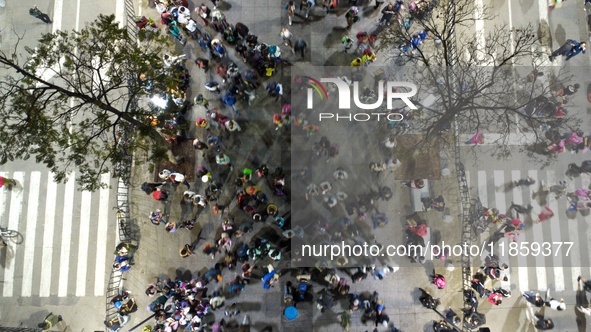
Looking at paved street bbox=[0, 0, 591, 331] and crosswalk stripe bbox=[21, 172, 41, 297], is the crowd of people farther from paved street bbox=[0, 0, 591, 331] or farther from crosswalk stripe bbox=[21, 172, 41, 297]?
crosswalk stripe bbox=[21, 172, 41, 297]

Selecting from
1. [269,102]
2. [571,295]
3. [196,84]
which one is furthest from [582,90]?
[196,84]

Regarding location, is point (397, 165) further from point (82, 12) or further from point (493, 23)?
point (82, 12)

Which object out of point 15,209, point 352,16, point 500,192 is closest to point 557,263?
point 500,192

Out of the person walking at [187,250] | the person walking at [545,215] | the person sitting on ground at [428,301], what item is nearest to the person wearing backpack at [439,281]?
the person sitting on ground at [428,301]

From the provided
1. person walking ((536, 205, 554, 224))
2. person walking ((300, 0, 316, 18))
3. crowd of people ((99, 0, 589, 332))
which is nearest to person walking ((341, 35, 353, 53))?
crowd of people ((99, 0, 589, 332))

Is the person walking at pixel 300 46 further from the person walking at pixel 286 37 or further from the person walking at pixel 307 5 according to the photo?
the person walking at pixel 307 5

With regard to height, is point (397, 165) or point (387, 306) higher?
point (397, 165)

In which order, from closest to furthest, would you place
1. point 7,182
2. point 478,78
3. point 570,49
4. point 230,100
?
point 478,78 < point 230,100 < point 570,49 < point 7,182

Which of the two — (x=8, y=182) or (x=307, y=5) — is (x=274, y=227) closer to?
(x=307, y=5)
